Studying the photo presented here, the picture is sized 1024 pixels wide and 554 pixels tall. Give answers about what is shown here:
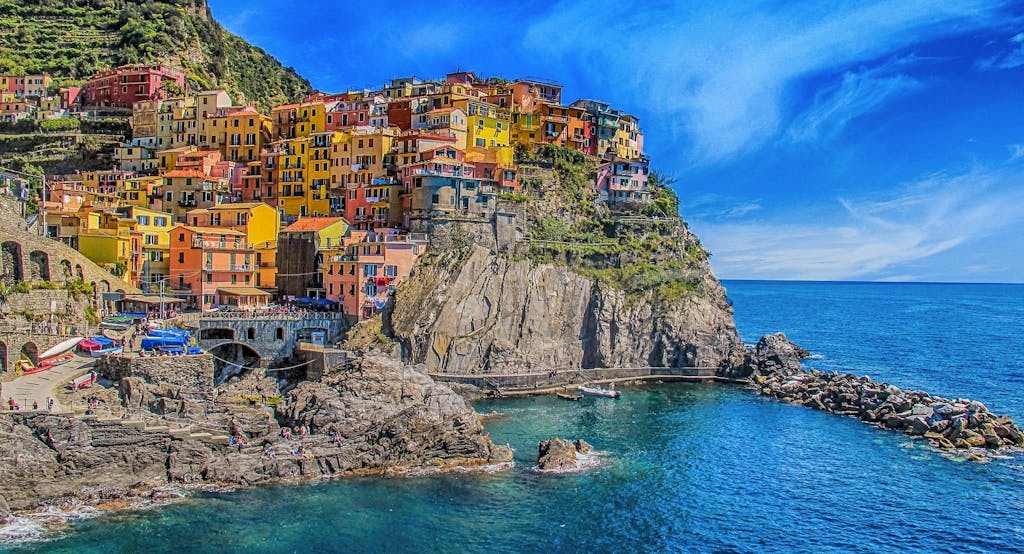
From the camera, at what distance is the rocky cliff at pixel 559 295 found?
220ft

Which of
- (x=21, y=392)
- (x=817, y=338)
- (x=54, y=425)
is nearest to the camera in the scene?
(x=54, y=425)

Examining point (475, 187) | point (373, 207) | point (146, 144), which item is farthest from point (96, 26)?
point (475, 187)

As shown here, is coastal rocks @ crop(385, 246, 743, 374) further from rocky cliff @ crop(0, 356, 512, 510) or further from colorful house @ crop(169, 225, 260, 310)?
rocky cliff @ crop(0, 356, 512, 510)

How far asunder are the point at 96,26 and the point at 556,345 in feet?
302

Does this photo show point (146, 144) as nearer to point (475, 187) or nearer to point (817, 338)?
point (475, 187)

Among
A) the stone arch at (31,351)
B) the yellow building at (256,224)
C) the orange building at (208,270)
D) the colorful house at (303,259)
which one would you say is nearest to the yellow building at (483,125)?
the colorful house at (303,259)

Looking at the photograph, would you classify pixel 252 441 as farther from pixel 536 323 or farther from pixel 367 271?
pixel 536 323

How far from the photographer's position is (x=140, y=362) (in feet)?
165

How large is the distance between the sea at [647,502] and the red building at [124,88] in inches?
2584

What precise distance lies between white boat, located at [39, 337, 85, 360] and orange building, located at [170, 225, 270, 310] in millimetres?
14456

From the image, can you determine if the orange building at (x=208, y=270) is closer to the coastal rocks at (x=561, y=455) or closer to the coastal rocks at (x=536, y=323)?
the coastal rocks at (x=536, y=323)

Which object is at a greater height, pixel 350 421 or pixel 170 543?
pixel 350 421

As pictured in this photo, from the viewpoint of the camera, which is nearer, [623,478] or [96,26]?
[623,478]

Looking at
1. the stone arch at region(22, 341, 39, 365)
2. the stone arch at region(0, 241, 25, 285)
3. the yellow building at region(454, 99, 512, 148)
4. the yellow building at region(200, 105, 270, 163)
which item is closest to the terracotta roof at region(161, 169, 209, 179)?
the yellow building at region(200, 105, 270, 163)
